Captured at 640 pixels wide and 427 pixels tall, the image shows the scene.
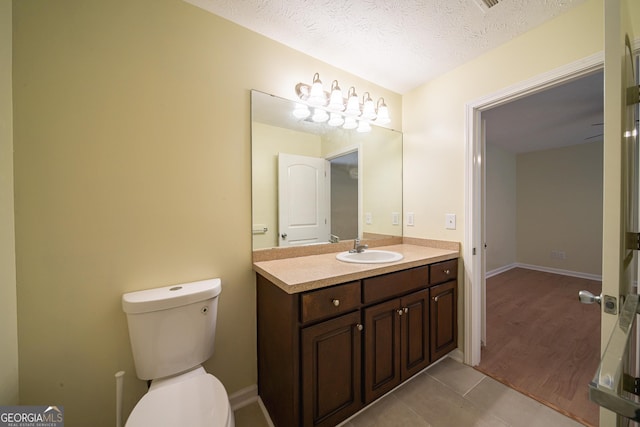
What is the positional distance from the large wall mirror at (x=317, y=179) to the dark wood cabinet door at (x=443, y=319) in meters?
0.65

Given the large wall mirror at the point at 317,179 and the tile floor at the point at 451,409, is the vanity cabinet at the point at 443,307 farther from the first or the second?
the large wall mirror at the point at 317,179

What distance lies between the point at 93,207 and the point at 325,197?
53.4 inches

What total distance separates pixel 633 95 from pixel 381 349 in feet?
5.09

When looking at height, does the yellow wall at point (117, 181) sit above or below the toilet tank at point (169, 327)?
above

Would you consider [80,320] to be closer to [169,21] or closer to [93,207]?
[93,207]

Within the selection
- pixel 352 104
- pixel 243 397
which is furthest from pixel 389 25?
pixel 243 397

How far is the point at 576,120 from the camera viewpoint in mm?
2998

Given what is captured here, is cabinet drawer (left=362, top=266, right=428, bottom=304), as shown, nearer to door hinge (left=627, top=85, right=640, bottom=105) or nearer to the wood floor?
the wood floor

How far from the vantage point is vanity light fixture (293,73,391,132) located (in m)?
1.68

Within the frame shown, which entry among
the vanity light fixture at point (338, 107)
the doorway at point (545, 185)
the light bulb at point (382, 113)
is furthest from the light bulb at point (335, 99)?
the doorway at point (545, 185)

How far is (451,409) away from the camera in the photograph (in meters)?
1.41

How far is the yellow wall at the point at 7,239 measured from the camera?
3.01 ft

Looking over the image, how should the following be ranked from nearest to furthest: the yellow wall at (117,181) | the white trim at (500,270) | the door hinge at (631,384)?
the door hinge at (631,384) → the yellow wall at (117,181) → the white trim at (500,270)

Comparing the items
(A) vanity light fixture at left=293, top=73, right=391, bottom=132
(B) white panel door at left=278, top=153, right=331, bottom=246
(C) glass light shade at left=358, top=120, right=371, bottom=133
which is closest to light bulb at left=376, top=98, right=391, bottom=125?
(A) vanity light fixture at left=293, top=73, right=391, bottom=132
